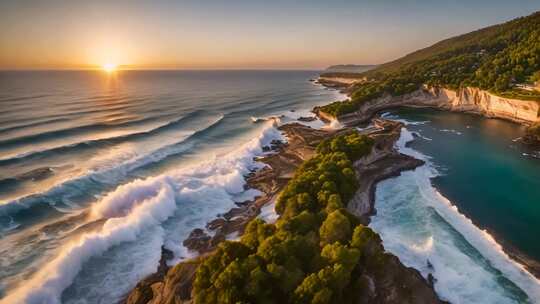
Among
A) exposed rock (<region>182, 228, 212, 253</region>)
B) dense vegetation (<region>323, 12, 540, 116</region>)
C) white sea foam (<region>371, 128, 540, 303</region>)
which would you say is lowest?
→ exposed rock (<region>182, 228, 212, 253</region>)

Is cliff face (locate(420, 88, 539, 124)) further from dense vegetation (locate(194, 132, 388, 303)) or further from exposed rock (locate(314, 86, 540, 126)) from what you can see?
dense vegetation (locate(194, 132, 388, 303))

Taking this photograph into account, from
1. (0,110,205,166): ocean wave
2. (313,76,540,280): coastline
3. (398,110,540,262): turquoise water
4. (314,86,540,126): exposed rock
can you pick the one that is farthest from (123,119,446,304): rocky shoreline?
(0,110,205,166): ocean wave

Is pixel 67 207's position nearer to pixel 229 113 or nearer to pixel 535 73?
pixel 229 113

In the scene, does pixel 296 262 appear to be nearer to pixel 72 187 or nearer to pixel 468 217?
pixel 468 217

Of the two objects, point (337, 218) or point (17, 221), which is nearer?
point (337, 218)

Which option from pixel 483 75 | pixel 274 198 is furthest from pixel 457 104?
pixel 274 198

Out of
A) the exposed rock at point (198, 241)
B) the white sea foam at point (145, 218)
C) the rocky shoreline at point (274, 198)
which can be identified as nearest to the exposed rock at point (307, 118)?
the rocky shoreline at point (274, 198)

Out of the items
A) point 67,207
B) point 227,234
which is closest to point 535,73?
point 227,234
